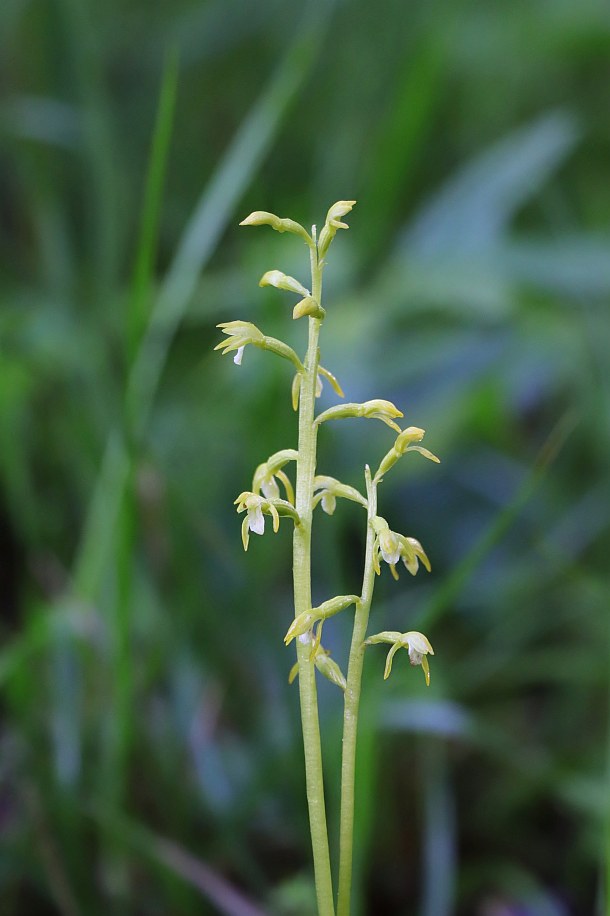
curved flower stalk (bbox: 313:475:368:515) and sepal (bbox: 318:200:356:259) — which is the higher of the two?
sepal (bbox: 318:200:356:259)

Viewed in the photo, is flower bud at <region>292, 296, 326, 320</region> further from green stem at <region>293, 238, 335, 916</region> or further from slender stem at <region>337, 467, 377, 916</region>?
slender stem at <region>337, 467, 377, 916</region>

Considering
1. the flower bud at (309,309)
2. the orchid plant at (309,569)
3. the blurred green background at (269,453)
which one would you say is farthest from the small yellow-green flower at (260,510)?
the blurred green background at (269,453)

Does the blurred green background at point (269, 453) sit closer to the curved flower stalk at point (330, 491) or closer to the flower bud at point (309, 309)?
the curved flower stalk at point (330, 491)

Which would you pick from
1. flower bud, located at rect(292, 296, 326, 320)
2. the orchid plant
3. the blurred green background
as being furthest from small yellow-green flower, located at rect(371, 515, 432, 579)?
the blurred green background

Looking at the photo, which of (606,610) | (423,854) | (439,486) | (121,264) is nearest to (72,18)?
(121,264)

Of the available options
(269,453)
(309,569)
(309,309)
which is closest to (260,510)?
(309,569)

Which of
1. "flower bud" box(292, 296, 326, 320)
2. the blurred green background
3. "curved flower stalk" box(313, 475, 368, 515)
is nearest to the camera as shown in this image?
"flower bud" box(292, 296, 326, 320)

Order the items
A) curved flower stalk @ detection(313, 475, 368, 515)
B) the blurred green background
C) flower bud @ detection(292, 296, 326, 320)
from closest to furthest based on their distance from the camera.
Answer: flower bud @ detection(292, 296, 326, 320), curved flower stalk @ detection(313, 475, 368, 515), the blurred green background

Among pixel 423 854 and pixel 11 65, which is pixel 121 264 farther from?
pixel 423 854
